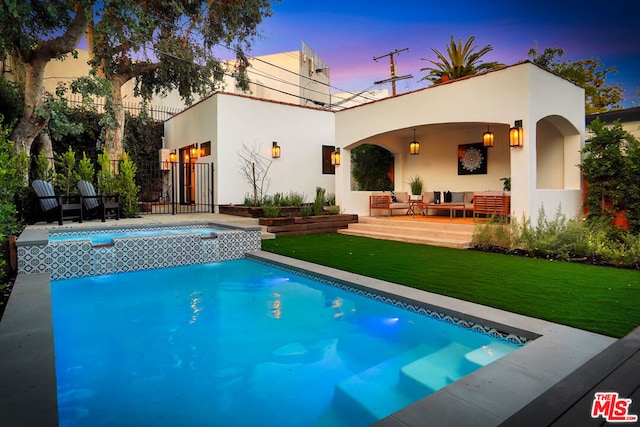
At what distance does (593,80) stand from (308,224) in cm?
1809

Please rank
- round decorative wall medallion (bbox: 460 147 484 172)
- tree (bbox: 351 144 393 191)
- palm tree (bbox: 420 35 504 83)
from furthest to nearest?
tree (bbox: 351 144 393 191) → round decorative wall medallion (bbox: 460 147 484 172) → palm tree (bbox: 420 35 504 83)

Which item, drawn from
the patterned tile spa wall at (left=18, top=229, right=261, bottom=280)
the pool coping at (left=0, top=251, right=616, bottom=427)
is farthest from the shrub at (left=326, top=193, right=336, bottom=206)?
the pool coping at (left=0, top=251, right=616, bottom=427)

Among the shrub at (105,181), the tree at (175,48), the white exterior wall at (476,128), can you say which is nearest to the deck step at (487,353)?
the white exterior wall at (476,128)

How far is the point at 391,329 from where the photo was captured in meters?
3.93

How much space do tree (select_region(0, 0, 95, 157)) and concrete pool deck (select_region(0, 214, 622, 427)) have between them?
7722mm

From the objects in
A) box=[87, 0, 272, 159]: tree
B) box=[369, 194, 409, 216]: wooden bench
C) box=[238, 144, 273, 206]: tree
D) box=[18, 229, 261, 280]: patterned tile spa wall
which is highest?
box=[87, 0, 272, 159]: tree

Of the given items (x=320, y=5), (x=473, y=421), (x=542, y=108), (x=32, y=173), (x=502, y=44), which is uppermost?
(x=320, y=5)

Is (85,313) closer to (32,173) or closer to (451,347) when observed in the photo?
(451,347)

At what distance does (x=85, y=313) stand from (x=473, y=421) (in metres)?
4.48

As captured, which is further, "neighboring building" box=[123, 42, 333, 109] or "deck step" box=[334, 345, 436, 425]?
"neighboring building" box=[123, 42, 333, 109]

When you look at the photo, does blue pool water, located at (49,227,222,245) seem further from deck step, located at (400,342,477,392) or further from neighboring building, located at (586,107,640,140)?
neighboring building, located at (586,107,640,140)

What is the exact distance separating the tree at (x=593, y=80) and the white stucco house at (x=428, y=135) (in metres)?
10.8

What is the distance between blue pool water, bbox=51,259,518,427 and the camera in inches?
103

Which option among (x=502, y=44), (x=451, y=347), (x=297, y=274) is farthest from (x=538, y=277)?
Answer: (x=502, y=44)
